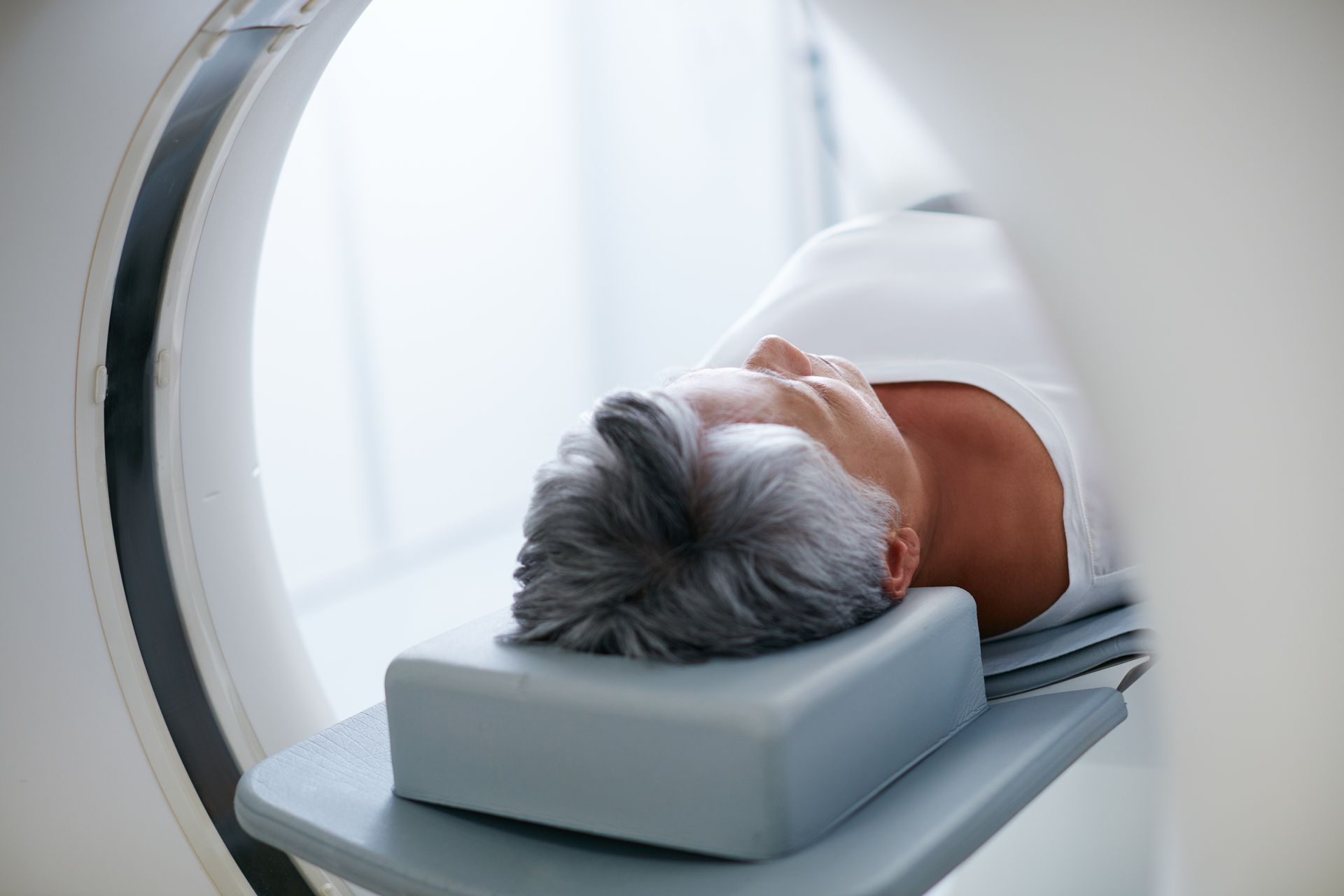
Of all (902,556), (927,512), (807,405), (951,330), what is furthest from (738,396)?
(951,330)

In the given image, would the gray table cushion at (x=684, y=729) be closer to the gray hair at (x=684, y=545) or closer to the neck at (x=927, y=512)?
the gray hair at (x=684, y=545)

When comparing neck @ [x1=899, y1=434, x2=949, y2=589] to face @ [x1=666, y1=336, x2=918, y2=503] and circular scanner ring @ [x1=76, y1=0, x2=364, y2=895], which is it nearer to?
face @ [x1=666, y1=336, x2=918, y2=503]

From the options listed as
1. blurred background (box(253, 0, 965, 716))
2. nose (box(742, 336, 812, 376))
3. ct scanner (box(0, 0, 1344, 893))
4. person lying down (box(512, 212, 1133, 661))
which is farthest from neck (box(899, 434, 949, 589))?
blurred background (box(253, 0, 965, 716))

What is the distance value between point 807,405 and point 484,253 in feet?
9.49

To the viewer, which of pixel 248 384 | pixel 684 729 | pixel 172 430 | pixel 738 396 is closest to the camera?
pixel 684 729

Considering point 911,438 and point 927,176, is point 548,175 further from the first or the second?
point 911,438

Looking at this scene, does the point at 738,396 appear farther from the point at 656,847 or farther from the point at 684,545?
the point at 656,847

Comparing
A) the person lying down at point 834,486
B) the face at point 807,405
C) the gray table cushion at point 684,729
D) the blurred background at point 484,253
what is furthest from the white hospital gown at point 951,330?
the blurred background at point 484,253

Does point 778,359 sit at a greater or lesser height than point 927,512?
greater

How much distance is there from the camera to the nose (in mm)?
1014

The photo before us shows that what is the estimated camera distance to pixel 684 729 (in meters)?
0.70

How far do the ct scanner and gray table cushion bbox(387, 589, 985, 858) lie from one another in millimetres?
186

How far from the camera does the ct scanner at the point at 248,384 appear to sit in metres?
0.57

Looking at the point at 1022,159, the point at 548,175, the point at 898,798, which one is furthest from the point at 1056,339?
the point at 548,175
